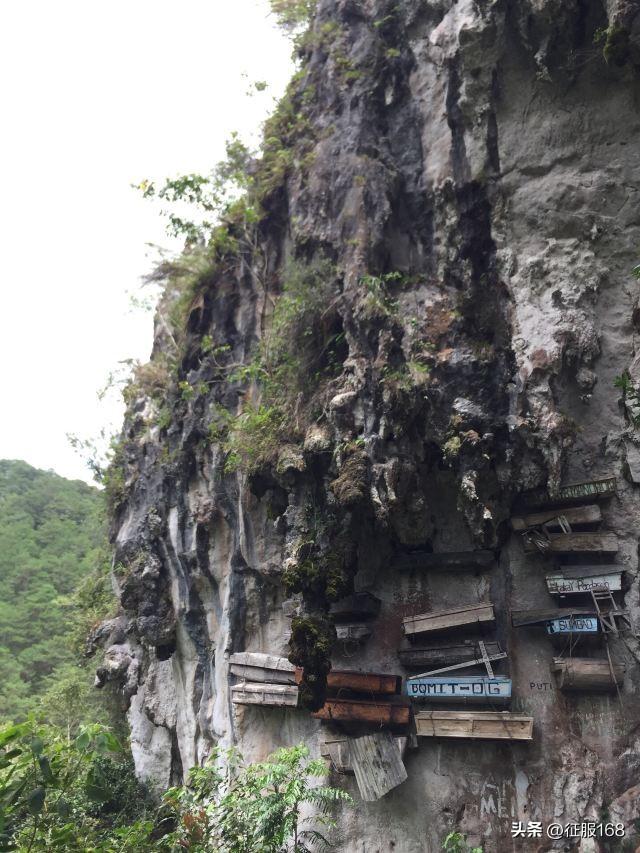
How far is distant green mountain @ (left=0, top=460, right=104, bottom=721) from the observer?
21.7m

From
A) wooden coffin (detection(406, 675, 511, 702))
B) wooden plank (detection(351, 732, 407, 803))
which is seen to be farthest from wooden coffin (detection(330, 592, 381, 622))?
wooden plank (detection(351, 732, 407, 803))

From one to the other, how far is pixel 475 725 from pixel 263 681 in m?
3.27

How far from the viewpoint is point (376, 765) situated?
26.4ft

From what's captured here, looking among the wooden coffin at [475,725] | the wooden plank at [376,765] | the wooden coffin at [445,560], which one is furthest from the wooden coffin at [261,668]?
the wooden coffin at [445,560]

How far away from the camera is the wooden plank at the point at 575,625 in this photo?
7418 mm

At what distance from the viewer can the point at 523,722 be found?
7469 mm

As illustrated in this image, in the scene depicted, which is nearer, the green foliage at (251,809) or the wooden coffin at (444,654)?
the green foliage at (251,809)

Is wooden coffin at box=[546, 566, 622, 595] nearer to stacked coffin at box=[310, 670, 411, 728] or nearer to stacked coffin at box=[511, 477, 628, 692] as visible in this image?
stacked coffin at box=[511, 477, 628, 692]

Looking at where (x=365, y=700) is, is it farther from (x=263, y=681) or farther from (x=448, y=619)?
(x=263, y=681)

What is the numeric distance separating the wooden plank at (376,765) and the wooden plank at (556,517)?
3077mm

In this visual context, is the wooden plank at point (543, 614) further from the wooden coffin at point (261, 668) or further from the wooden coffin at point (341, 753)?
the wooden coffin at point (261, 668)

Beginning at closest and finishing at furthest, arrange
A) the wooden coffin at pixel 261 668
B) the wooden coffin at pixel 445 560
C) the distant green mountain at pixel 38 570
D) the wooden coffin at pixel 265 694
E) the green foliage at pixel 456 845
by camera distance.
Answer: the green foliage at pixel 456 845 → the wooden coffin at pixel 445 560 → the wooden coffin at pixel 265 694 → the wooden coffin at pixel 261 668 → the distant green mountain at pixel 38 570

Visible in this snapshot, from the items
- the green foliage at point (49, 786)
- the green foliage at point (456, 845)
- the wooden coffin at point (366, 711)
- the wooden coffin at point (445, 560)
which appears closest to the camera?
the green foliage at point (49, 786)

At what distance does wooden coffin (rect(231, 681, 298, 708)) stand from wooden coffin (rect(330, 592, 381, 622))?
1.33 metres
